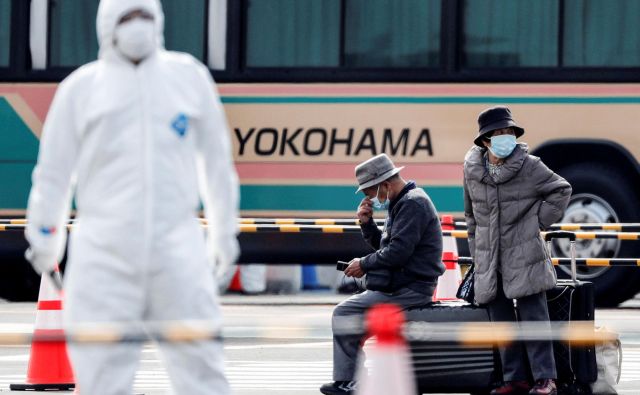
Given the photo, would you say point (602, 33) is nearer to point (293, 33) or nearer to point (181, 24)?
point (293, 33)

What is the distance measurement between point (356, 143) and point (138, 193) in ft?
34.2

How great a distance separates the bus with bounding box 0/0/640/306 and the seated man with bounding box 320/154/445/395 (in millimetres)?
6606

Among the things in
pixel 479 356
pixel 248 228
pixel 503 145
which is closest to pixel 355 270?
pixel 479 356

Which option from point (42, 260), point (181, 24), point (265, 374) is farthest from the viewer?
point (181, 24)

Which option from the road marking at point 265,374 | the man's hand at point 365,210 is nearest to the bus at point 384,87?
the road marking at point 265,374

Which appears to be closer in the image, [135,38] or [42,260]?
[135,38]

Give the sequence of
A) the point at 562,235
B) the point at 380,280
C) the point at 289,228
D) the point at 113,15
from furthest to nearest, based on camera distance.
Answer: the point at 289,228, the point at 562,235, the point at 380,280, the point at 113,15

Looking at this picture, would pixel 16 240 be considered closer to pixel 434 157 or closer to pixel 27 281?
pixel 27 281

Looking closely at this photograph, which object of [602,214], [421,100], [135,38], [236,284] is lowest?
[236,284]

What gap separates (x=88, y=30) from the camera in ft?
53.5

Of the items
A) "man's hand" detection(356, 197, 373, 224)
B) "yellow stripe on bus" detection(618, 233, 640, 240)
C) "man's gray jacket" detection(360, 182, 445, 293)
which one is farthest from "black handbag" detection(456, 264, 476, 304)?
"yellow stripe on bus" detection(618, 233, 640, 240)

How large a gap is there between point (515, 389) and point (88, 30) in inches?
332

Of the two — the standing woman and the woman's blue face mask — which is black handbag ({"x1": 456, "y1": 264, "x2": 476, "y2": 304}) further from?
the woman's blue face mask

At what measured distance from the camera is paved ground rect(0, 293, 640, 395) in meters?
10.3
